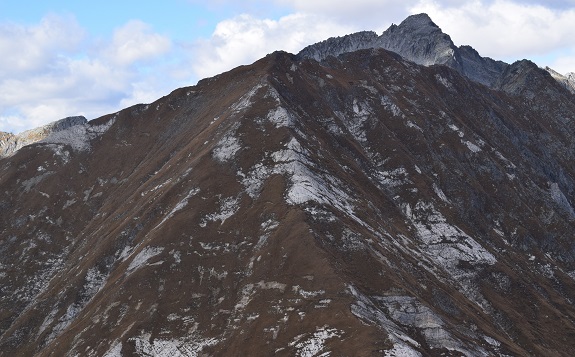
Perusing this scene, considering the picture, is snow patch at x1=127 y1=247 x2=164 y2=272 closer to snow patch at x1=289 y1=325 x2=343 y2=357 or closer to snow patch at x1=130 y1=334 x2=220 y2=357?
snow patch at x1=130 y1=334 x2=220 y2=357

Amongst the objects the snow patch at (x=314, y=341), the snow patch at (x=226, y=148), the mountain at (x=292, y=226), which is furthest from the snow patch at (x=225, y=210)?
the snow patch at (x=314, y=341)

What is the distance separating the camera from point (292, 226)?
9281 cm

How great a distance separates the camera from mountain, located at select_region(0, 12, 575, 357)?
266 feet

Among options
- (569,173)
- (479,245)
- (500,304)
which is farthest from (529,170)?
(500,304)

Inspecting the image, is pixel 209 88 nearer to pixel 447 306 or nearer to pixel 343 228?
pixel 343 228

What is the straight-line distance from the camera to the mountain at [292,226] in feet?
266

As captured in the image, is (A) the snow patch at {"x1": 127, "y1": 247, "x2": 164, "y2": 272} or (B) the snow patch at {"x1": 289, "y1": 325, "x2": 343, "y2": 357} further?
(A) the snow patch at {"x1": 127, "y1": 247, "x2": 164, "y2": 272}

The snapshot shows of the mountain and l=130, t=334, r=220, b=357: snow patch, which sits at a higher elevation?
the mountain

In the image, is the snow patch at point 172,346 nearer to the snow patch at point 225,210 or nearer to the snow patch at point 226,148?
the snow patch at point 225,210

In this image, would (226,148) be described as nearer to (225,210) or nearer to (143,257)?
(225,210)

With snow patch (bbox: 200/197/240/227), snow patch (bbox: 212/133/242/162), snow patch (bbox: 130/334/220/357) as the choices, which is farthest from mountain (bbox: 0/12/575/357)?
snow patch (bbox: 212/133/242/162)

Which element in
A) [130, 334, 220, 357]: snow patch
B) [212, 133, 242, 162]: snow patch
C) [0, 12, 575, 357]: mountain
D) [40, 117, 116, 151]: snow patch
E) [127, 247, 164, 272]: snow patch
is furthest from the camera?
[40, 117, 116, 151]: snow patch

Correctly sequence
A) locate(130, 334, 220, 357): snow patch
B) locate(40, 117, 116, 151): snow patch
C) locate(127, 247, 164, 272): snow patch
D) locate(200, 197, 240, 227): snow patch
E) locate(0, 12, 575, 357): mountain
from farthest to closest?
locate(40, 117, 116, 151): snow patch < locate(200, 197, 240, 227): snow patch < locate(127, 247, 164, 272): snow patch < locate(0, 12, 575, 357): mountain < locate(130, 334, 220, 357): snow patch

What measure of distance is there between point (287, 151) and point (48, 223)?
65.0 m
